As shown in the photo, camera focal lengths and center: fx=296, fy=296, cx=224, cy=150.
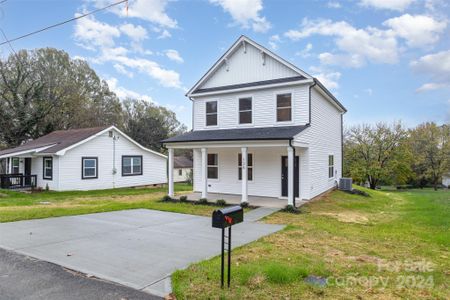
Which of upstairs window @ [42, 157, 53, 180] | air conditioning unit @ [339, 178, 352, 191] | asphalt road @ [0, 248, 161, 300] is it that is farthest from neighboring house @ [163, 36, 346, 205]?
upstairs window @ [42, 157, 53, 180]

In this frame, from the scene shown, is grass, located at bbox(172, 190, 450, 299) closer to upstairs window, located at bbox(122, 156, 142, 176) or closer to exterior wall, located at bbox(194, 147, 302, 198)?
exterior wall, located at bbox(194, 147, 302, 198)

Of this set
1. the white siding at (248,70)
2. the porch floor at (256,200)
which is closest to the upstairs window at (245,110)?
the white siding at (248,70)

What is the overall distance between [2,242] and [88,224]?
224cm

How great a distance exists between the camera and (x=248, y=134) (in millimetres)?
12367

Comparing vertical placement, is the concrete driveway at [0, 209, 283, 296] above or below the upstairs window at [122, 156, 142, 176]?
below

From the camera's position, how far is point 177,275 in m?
4.35

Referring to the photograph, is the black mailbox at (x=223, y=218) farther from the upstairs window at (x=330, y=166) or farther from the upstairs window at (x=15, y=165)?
the upstairs window at (x=15, y=165)

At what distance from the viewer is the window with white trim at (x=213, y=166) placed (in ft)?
48.9

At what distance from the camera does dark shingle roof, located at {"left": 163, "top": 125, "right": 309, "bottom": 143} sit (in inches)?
443

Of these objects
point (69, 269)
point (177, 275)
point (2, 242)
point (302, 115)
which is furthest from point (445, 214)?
point (2, 242)

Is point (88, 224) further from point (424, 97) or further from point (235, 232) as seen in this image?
point (424, 97)

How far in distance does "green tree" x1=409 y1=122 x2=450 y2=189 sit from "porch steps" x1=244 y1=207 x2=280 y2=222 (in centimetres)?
3474

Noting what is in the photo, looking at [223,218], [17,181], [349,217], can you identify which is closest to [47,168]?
[17,181]

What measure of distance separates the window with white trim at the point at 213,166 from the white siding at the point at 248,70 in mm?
3564
